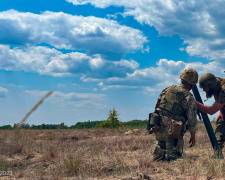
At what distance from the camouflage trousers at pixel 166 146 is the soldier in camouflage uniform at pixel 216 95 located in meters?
0.83

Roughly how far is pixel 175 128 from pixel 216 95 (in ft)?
4.24

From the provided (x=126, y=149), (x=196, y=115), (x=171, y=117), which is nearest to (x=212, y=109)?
(x=196, y=115)

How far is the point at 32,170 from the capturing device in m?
5.67

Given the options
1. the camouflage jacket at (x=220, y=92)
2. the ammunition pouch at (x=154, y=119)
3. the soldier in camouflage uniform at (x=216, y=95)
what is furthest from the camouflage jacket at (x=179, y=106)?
the camouflage jacket at (x=220, y=92)

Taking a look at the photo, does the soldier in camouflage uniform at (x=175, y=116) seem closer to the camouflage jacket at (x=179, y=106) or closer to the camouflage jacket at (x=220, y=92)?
the camouflage jacket at (x=179, y=106)

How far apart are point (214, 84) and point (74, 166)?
→ 142 inches

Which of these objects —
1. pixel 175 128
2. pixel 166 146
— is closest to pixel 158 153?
pixel 166 146

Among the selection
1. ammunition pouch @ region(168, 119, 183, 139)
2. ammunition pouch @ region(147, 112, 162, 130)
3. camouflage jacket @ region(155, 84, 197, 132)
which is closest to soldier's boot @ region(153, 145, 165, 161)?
ammunition pouch @ region(168, 119, 183, 139)

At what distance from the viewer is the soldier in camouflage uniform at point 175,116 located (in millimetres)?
6102

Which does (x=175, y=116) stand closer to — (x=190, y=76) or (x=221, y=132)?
(x=190, y=76)

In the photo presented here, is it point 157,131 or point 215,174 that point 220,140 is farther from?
point 215,174

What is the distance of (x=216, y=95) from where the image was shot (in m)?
6.52

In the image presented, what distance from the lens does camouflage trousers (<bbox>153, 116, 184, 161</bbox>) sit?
20.2ft

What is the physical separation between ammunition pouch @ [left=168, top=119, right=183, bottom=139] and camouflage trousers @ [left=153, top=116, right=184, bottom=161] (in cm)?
13
